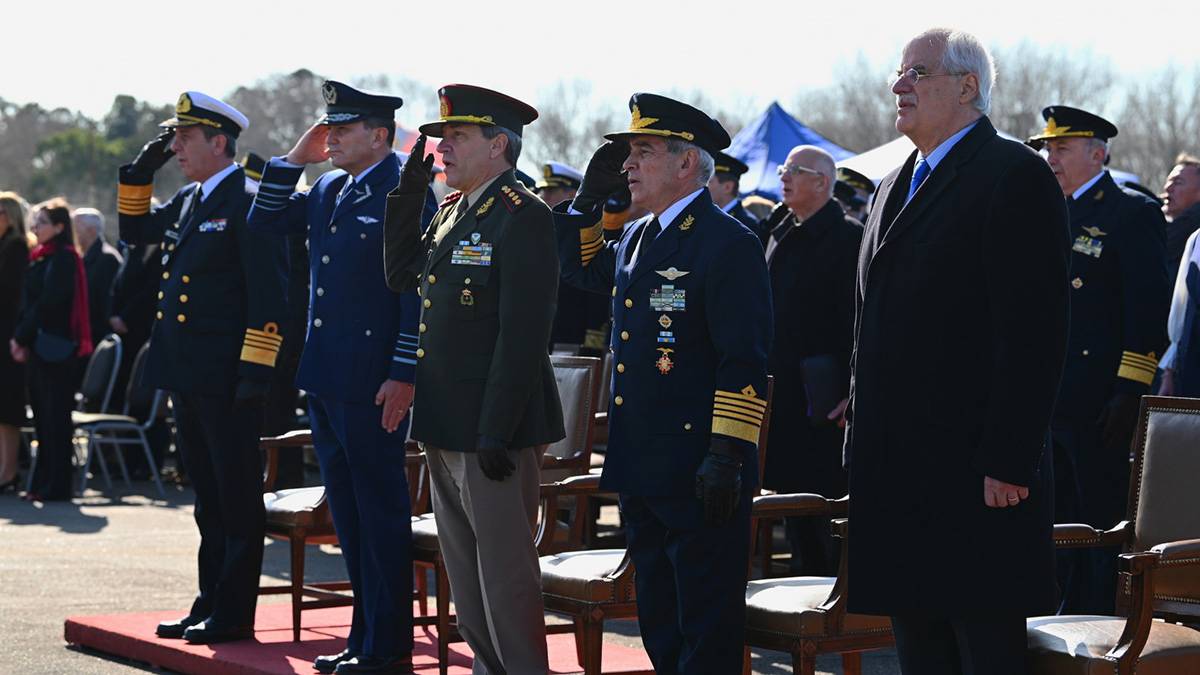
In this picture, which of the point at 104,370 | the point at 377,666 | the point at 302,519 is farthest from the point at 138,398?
the point at 377,666

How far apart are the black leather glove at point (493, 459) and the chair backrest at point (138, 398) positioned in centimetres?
772

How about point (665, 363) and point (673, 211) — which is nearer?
point (665, 363)

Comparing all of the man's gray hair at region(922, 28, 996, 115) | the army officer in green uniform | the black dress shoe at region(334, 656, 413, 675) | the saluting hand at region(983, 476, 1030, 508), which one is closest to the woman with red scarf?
the black dress shoe at region(334, 656, 413, 675)

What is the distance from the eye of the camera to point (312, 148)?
662 cm

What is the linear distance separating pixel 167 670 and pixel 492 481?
2.13 meters

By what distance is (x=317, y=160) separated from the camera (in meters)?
6.63

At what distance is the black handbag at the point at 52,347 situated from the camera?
1230cm

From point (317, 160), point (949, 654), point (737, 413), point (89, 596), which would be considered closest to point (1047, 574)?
point (949, 654)

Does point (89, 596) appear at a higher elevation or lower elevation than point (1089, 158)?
lower

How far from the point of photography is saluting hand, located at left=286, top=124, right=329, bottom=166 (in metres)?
6.57

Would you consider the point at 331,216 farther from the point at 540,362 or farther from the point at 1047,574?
the point at 1047,574

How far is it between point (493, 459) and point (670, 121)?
3.57 feet

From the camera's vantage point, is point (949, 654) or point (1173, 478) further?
point (1173, 478)

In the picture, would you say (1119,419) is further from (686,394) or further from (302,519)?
(302,519)
